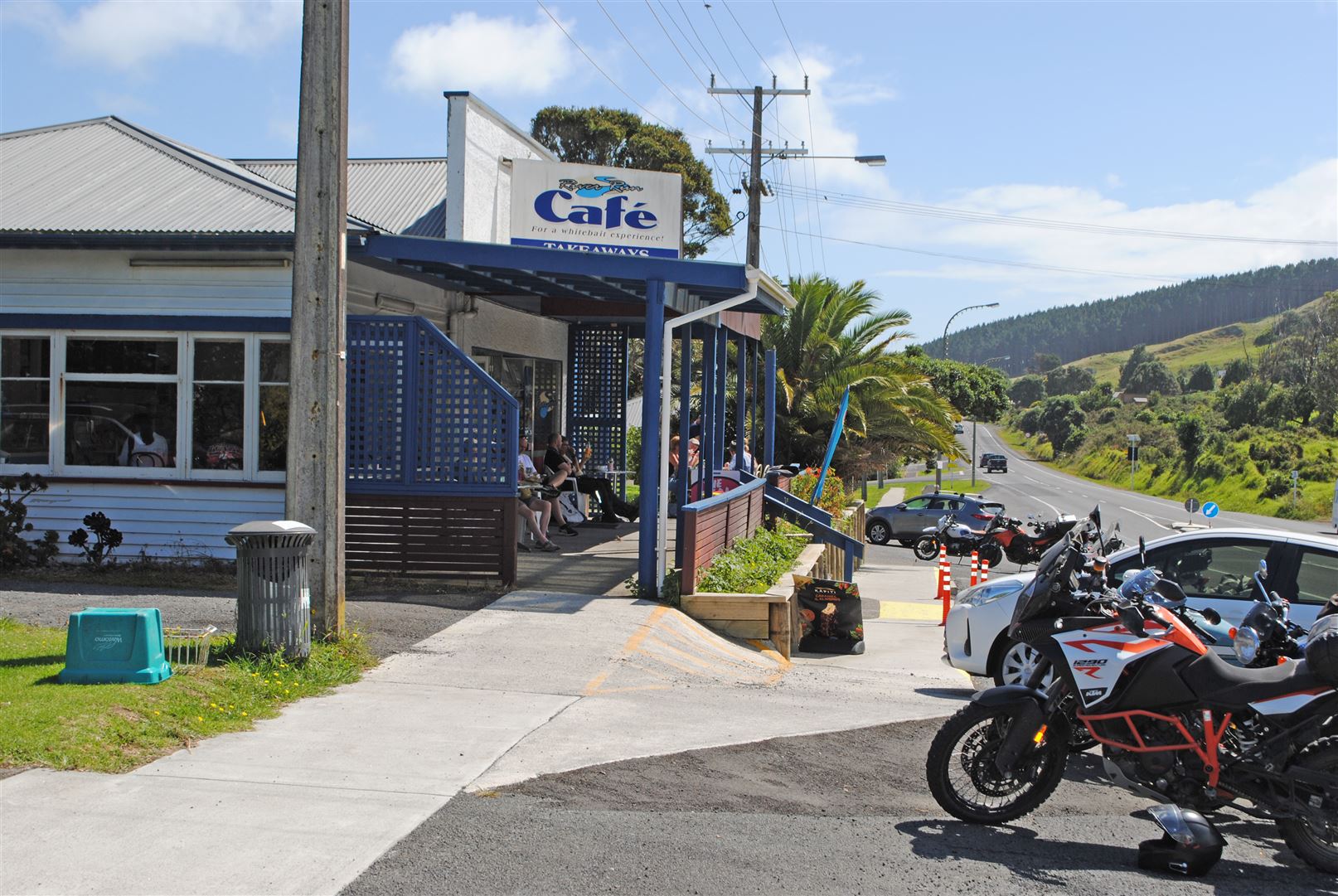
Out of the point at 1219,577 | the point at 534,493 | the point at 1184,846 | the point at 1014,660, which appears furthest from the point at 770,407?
the point at 1184,846

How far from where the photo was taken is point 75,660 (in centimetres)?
710

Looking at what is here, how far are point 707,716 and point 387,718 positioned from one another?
1.98 meters

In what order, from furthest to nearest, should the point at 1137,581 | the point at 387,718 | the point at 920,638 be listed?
the point at 920,638, the point at 387,718, the point at 1137,581

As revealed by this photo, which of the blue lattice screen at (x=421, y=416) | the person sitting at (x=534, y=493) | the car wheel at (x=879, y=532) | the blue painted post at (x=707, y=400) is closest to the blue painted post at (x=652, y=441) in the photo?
the blue lattice screen at (x=421, y=416)

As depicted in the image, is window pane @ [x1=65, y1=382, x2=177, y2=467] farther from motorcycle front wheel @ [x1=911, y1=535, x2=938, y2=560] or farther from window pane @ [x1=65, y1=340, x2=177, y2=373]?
motorcycle front wheel @ [x1=911, y1=535, x2=938, y2=560]

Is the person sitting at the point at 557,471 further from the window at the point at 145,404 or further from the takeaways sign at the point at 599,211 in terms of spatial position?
the window at the point at 145,404

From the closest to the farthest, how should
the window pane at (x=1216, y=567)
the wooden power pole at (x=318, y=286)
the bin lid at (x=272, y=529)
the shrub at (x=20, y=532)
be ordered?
1. the bin lid at (x=272, y=529)
2. the wooden power pole at (x=318, y=286)
3. the window pane at (x=1216, y=567)
4. the shrub at (x=20, y=532)

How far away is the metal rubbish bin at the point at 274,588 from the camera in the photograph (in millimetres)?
7719

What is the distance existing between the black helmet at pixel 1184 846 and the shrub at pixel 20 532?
10.6 meters

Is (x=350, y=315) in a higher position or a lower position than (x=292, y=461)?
A: higher

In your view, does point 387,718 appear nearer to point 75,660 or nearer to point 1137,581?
point 75,660

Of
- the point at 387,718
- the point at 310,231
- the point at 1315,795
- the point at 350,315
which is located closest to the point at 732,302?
the point at 350,315

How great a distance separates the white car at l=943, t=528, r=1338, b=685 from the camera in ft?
28.2

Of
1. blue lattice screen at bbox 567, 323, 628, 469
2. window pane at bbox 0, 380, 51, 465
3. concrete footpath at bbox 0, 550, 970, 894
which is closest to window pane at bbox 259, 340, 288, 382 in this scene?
window pane at bbox 0, 380, 51, 465
